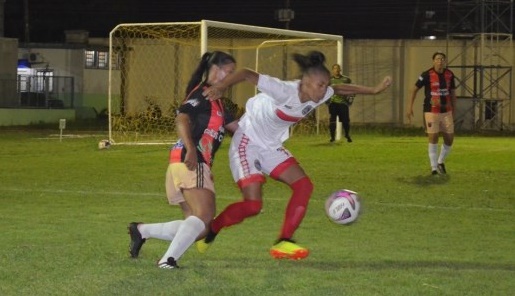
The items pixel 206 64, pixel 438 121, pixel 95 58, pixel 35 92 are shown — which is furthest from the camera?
pixel 95 58

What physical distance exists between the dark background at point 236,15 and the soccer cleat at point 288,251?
158ft

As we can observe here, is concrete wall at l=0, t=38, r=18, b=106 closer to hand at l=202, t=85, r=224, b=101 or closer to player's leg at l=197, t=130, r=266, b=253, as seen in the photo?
player's leg at l=197, t=130, r=266, b=253

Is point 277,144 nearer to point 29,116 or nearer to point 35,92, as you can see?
point 29,116

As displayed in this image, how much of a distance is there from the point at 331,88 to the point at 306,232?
2.18 m

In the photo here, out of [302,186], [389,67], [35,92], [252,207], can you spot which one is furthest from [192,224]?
[35,92]

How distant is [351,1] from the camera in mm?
62000

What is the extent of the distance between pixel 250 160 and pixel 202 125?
2.27 ft

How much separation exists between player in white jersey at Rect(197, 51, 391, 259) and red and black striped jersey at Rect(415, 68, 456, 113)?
8667 millimetres

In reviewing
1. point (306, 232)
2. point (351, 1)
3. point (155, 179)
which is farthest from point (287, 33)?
point (351, 1)

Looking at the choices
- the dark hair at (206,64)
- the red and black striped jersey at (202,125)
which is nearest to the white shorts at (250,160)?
the red and black striped jersey at (202,125)

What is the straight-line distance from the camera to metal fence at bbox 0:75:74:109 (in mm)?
42500

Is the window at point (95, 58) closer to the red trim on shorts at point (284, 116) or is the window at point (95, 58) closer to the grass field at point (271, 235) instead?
the grass field at point (271, 235)

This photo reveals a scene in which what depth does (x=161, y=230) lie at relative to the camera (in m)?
8.69

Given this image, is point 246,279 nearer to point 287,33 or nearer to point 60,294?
point 60,294
